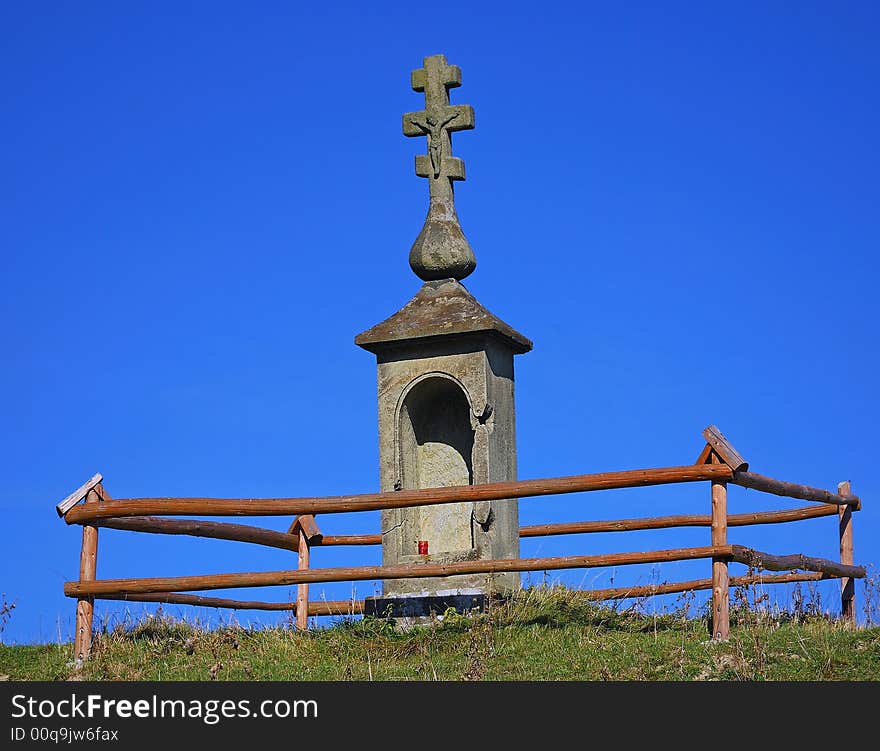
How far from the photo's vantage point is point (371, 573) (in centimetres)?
1105

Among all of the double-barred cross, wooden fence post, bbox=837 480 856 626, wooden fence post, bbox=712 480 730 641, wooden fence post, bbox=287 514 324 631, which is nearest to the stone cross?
the double-barred cross

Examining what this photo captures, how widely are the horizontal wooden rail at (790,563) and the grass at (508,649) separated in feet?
1.22

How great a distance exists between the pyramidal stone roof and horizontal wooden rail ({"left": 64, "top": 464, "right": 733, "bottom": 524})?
2217 millimetres

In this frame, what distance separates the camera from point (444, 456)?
13.7 m

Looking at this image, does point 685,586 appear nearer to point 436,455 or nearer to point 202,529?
point 436,455

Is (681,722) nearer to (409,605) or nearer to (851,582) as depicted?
(409,605)

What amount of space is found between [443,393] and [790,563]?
4137 mm

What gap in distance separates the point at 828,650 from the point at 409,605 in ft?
13.7

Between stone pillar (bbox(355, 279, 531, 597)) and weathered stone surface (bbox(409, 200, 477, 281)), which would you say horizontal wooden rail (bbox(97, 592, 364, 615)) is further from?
weathered stone surface (bbox(409, 200, 477, 281))

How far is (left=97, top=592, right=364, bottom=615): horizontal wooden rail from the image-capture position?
1277cm

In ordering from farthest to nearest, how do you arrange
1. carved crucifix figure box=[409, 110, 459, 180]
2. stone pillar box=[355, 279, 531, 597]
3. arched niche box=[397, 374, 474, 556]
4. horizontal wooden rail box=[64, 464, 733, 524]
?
carved crucifix figure box=[409, 110, 459, 180]
arched niche box=[397, 374, 474, 556]
stone pillar box=[355, 279, 531, 597]
horizontal wooden rail box=[64, 464, 733, 524]

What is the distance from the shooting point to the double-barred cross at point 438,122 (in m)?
13.6

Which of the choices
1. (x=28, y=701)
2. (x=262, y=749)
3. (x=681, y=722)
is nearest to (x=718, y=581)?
(x=681, y=722)

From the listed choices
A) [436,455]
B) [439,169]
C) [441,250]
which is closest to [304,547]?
[436,455]
